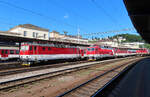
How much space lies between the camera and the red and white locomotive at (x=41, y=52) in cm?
1784

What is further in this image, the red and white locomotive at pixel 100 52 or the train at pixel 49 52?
the red and white locomotive at pixel 100 52

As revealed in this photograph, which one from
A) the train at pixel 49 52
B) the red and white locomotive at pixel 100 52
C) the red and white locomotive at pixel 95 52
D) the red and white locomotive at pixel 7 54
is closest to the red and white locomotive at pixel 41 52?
the train at pixel 49 52

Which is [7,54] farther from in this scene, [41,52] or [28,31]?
[28,31]

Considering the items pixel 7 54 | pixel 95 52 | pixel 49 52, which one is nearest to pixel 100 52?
pixel 95 52

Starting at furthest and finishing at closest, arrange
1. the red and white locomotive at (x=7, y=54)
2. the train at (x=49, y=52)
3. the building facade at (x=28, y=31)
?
the building facade at (x=28, y=31) → the red and white locomotive at (x=7, y=54) → the train at (x=49, y=52)

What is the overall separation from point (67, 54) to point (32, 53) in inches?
331

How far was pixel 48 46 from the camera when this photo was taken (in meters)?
20.5

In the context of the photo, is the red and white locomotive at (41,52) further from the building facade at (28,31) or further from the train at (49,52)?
the building facade at (28,31)

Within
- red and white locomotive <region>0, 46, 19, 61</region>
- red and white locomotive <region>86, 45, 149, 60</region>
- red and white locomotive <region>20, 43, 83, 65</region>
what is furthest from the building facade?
red and white locomotive <region>86, 45, 149, 60</region>

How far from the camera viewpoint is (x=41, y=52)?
62.7ft

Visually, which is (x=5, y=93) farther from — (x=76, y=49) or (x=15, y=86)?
(x=76, y=49)

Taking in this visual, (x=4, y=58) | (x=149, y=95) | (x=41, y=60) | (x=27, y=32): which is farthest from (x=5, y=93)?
(x=27, y=32)

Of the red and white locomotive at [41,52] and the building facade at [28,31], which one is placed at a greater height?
the building facade at [28,31]

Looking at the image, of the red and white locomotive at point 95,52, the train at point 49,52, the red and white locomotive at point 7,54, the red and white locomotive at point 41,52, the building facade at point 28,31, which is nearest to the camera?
the red and white locomotive at point 41,52
